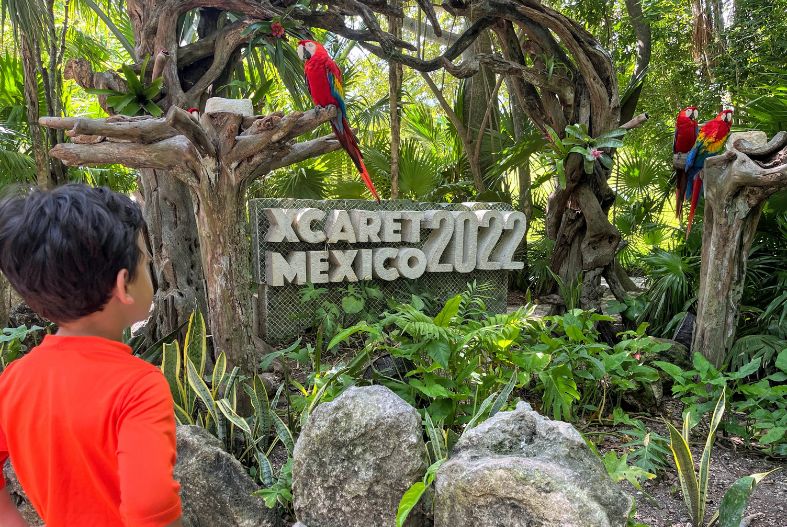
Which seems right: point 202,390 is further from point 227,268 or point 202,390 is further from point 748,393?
point 748,393

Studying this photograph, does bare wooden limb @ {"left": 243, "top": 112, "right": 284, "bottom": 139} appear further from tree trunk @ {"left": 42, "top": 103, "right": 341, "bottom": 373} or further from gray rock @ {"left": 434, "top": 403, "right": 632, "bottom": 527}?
gray rock @ {"left": 434, "top": 403, "right": 632, "bottom": 527}

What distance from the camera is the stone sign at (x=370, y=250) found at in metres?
4.66

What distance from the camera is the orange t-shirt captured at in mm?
797

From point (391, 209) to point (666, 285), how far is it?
234 centimetres

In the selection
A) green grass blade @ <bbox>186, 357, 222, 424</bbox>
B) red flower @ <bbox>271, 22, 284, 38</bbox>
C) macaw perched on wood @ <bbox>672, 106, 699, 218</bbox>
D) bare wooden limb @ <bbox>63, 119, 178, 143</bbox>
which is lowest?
green grass blade @ <bbox>186, 357, 222, 424</bbox>

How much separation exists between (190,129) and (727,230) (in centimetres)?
310

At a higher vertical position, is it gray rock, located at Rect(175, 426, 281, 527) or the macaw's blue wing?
the macaw's blue wing

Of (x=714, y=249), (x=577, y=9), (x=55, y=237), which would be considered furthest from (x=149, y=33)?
(x=577, y=9)

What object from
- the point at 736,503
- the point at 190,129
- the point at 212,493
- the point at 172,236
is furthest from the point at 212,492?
the point at 172,236

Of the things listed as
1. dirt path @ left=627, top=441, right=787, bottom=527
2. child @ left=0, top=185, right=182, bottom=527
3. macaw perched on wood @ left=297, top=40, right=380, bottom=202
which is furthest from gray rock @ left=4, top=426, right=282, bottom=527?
macaw perched on wood @ left=297, top=40, right=380, bottom=202

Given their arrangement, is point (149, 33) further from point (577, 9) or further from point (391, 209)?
A: point (577, 9)

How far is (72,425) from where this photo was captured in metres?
0.82

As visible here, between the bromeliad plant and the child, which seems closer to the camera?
the child

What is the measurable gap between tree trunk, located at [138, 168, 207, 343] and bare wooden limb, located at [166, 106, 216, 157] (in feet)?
4.58
